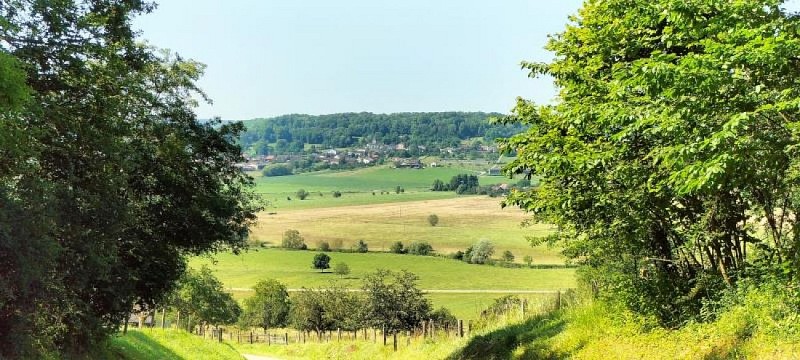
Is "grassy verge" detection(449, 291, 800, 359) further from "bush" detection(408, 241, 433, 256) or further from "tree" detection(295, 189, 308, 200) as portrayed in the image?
"tree" detection(295, 189, 308, 200)

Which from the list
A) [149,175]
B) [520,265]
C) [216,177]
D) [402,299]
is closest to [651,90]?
[149,175]

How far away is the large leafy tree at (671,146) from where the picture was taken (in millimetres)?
7254

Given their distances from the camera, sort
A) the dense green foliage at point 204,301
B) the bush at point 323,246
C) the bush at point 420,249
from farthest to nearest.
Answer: the bush at point 323,246
the bush at point 420,249
the dense green foliage at point 204,301

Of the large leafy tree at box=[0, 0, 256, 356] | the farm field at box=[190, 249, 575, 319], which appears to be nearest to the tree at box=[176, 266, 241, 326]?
the farm field at box=[190, 249, 575, 319]

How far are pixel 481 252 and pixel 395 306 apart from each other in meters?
57.4

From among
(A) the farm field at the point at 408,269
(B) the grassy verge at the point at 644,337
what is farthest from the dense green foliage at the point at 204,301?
(B) the grassy verge at the point at 644,337

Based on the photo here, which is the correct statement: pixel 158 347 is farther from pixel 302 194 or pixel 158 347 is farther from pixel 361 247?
pixel 302 194

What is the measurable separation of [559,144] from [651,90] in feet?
16.0

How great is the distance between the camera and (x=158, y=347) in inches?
894

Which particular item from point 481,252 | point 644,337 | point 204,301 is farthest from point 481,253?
point 644,337

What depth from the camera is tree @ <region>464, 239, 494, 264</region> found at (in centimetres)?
10856

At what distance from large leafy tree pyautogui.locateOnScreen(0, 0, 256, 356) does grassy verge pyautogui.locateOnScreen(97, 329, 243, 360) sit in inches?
58.6

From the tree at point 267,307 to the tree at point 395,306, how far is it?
31.2 metres

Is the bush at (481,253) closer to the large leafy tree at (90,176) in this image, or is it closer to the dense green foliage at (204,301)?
the dense green foliage at (204,301)
